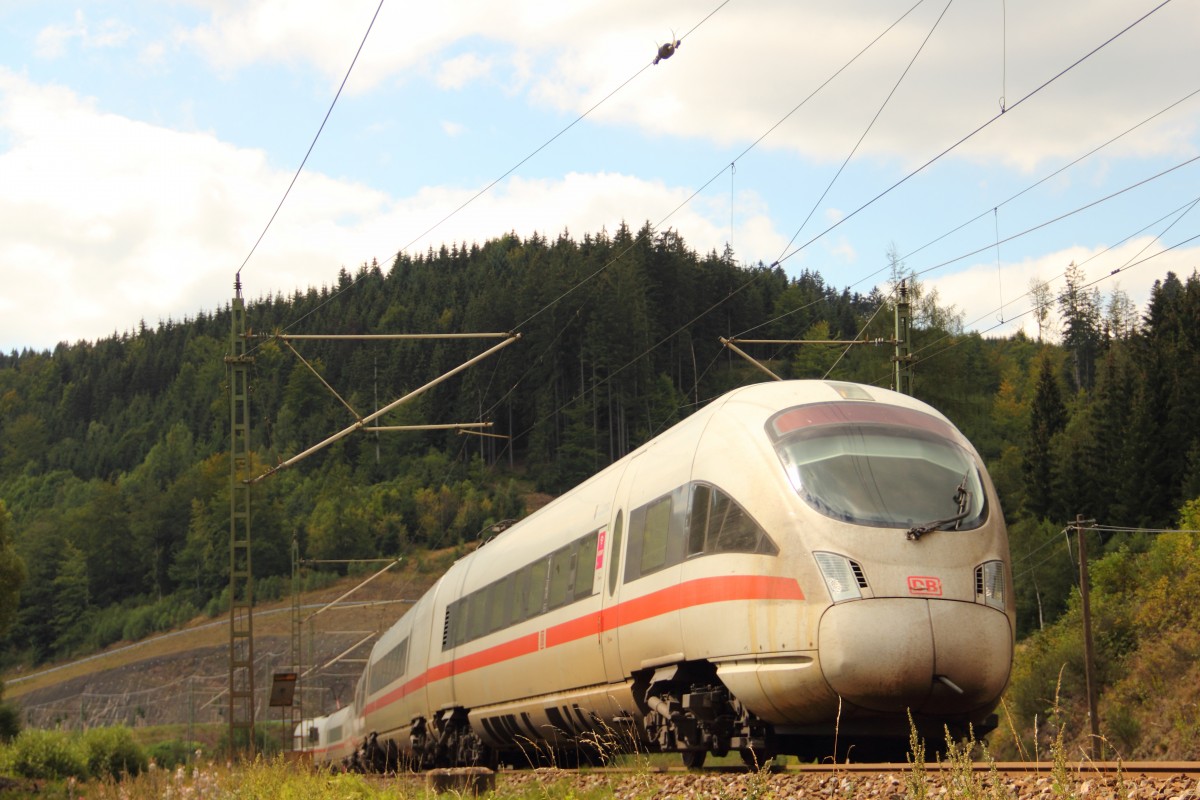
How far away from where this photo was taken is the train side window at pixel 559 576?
14674 mm

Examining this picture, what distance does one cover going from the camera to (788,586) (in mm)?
9953

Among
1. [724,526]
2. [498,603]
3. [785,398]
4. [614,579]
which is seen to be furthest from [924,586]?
[498,603]

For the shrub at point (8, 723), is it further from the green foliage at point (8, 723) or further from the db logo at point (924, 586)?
the db logo at point (924, 586)

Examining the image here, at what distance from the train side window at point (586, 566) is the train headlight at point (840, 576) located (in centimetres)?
438

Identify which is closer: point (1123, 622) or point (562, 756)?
point (562, 756)

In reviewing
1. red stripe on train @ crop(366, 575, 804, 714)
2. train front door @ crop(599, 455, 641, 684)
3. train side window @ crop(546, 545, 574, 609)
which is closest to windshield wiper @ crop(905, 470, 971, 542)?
red stripe on train @ crop(366, 575, 804, 714)

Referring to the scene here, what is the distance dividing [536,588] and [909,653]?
23.2 ft

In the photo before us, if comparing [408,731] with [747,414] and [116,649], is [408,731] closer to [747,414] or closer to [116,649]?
[747,414]

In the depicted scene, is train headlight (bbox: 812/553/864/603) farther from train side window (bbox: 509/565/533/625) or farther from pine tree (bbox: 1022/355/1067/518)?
pine tree (bbox: 1022/355/1067/518)

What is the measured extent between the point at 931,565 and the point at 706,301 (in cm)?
9204

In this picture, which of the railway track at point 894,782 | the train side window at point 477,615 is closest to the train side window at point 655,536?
the railway track at point 894,782

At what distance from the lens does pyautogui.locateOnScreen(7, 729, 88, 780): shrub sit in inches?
1201

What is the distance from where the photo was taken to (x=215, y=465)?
4744 inches

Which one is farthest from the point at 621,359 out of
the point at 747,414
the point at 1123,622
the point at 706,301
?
the point at 747,414
